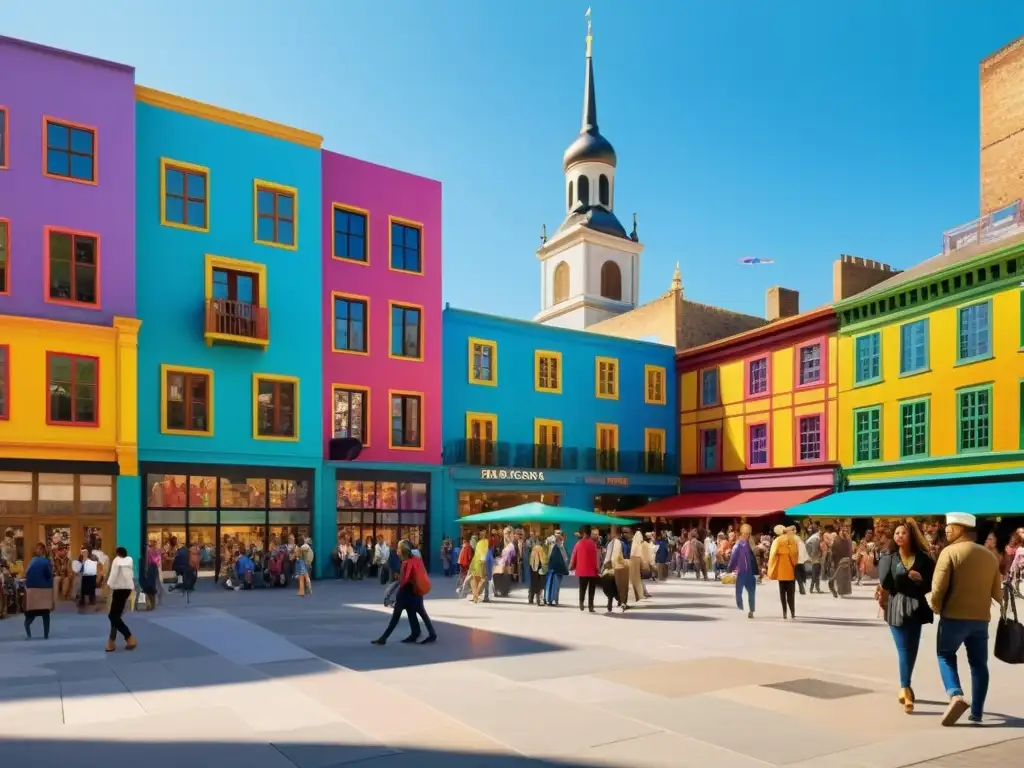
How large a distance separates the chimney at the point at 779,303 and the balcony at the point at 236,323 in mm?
26135

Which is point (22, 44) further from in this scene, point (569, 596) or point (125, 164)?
point (569, 596)

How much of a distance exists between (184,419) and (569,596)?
1322cm

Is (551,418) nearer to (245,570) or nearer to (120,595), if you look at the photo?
(245,570)

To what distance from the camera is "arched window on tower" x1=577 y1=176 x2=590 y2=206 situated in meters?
63.1

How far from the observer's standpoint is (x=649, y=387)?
43.5 m

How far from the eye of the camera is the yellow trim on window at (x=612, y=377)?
4184 cm

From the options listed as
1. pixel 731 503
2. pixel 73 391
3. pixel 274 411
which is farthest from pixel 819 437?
pixel 73 391

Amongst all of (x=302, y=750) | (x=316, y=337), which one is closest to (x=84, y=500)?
(x=316, y=337)

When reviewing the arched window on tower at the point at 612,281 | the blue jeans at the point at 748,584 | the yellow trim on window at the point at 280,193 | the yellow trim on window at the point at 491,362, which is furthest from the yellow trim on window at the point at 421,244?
the arched window on tower at the point at 612,281

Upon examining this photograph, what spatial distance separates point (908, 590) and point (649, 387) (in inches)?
1378

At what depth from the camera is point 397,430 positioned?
34.0 m

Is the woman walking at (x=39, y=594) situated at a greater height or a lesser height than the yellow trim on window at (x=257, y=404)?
lesser

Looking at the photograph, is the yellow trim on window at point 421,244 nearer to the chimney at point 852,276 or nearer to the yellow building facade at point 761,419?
the yellow building facade at point 761,419

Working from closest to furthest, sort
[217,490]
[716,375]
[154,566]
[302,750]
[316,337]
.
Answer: [302,750]
[154,566]
[217,490]
[316,337]
[716,375]
